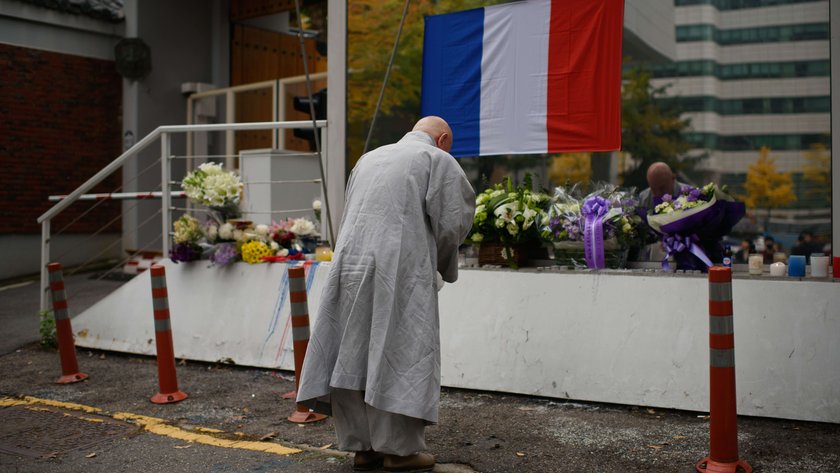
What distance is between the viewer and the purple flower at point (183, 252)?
788 cm

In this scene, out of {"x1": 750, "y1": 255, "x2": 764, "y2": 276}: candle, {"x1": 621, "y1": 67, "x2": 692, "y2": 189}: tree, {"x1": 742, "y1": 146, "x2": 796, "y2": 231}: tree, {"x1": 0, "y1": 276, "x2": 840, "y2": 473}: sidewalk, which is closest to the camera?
{"x1": 0, "y1": 276, "x2": 840, "y2": 473}: sidewalk

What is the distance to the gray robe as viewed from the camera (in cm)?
430

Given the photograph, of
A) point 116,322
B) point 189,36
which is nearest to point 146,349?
point 116,322

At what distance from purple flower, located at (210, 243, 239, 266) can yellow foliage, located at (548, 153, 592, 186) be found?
309cm

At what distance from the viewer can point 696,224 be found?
6105 mm

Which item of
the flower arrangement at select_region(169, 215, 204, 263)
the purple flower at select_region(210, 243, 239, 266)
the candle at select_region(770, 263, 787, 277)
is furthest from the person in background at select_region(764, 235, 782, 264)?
the flower arrangement at select_region(169, 215, 204, 263)

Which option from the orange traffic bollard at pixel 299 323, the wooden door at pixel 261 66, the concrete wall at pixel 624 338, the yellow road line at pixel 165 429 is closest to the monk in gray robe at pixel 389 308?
the yellow road line at pixel 165 429

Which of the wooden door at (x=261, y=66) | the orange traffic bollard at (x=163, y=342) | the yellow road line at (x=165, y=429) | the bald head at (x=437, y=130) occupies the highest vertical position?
the wooden door at (x=261, y=66)

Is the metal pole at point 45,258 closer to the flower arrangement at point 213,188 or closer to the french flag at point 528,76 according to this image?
the flower arrangement at point 213,188

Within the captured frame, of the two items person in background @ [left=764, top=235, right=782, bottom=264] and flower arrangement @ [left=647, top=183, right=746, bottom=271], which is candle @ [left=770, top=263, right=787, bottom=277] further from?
person in background @ [left=764, top=235, right=782, bottom=264]

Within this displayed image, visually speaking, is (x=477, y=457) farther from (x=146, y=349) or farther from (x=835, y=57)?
(x=146, y=349)

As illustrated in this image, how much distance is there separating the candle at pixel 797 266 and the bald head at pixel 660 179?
77.2 inches

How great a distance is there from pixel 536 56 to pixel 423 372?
12.2 feet

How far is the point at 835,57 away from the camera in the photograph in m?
5.92
